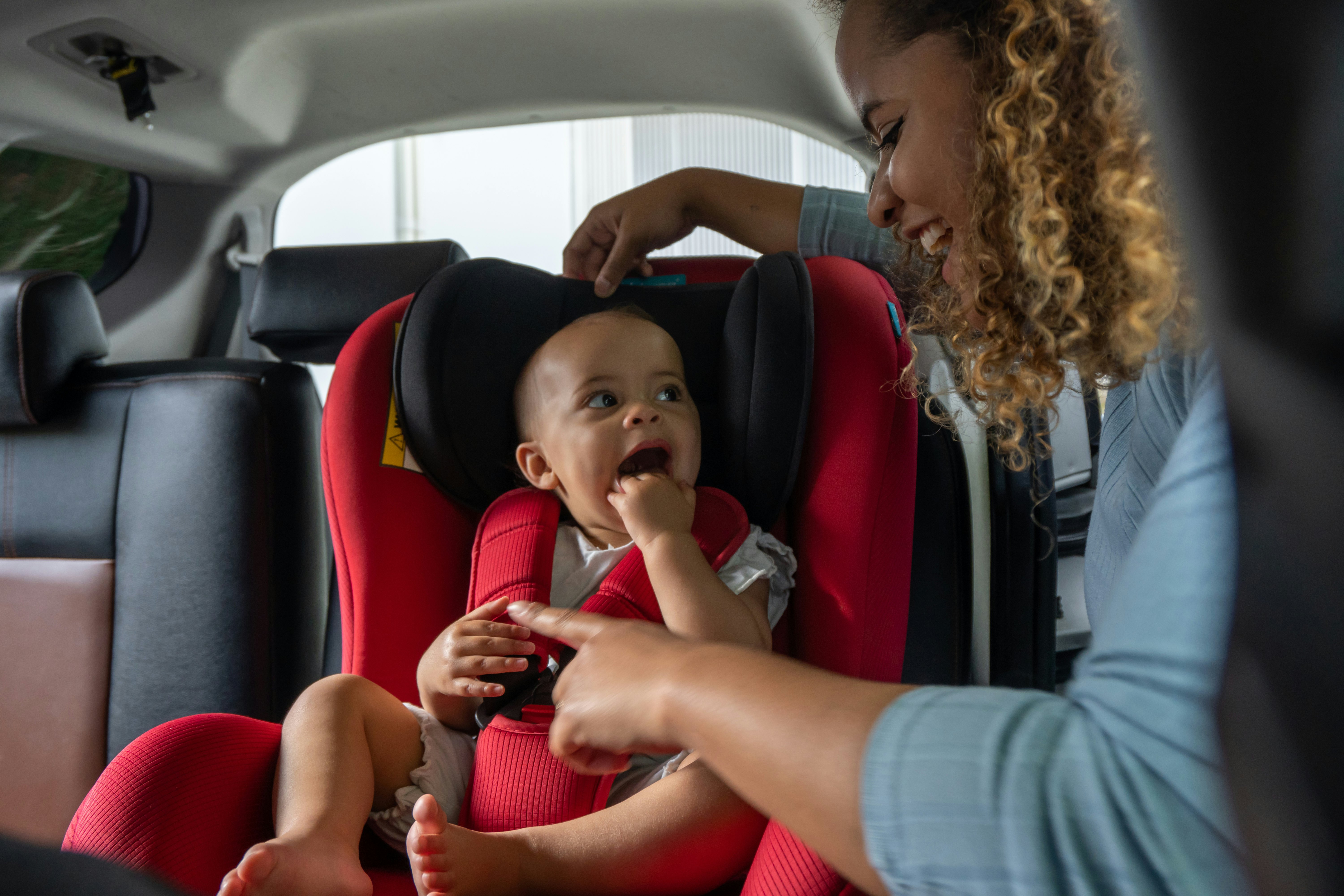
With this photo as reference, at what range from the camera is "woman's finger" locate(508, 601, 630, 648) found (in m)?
0.67

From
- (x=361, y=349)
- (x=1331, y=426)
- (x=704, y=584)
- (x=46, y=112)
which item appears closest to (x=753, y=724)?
(x=1331, y=426)

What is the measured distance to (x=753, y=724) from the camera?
47 cm

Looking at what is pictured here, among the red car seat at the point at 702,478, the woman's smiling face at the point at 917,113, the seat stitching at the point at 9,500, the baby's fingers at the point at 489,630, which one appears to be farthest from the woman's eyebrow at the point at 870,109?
the seat stitching at the point at 9,500

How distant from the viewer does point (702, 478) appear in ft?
4.12

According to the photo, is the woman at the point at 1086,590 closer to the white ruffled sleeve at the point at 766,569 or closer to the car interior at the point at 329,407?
the car interior at the point at 329,407

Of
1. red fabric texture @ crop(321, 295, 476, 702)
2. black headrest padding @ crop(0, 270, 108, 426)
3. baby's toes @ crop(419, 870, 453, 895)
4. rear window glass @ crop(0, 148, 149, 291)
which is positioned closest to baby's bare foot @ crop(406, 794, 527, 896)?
baby's toes @ crop(419, 870, 453, 895)

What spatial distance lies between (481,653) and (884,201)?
0.72 m

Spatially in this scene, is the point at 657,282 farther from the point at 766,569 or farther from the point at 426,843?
the point at 426,843

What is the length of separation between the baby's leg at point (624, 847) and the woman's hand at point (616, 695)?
0.22 meters

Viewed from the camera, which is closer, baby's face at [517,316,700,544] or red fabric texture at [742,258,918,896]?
red fabric texture at [742,258,918,896]

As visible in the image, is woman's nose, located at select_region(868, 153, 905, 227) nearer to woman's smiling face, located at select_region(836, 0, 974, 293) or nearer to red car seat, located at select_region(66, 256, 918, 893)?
woman's smiling face, located at select_region(836, 0, 974, 293)

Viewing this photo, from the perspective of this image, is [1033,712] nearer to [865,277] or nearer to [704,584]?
[704,584]

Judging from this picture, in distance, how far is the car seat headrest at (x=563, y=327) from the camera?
1127mm

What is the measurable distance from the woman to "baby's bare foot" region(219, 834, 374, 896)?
0.96 ft
